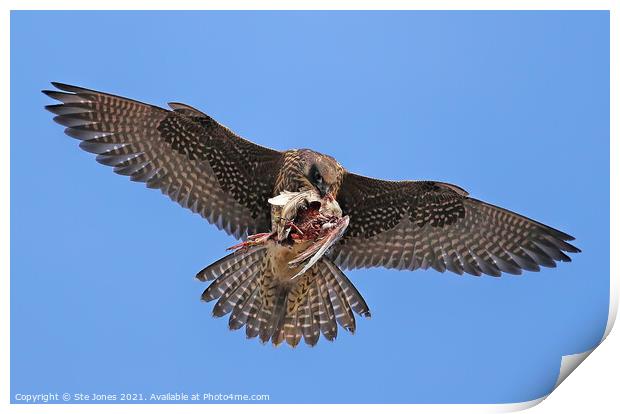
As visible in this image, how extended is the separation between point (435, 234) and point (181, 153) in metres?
1.38

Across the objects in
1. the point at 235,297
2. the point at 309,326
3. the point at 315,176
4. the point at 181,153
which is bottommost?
the point at 309,326

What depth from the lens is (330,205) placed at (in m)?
4.48

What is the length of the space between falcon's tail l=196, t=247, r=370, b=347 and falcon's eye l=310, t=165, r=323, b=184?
52cm

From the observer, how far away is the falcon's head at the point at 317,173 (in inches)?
181

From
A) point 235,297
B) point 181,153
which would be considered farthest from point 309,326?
point 181,153

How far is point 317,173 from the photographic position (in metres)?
4.60

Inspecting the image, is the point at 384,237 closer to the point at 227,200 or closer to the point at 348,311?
the point at 348,311

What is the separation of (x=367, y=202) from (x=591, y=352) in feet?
4.36

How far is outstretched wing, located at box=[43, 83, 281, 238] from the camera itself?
4730mm

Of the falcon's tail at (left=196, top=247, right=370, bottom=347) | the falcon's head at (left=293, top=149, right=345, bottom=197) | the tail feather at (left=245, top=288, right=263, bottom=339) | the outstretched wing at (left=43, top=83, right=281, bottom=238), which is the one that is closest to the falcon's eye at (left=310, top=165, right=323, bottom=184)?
the falcon's head at (left=293, top=149, right=345, bottom=197)

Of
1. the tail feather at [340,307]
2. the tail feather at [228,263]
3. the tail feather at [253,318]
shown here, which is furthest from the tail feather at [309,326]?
the tail feather at [228,263]

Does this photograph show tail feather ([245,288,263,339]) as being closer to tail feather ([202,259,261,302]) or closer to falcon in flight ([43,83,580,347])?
falcon in flight ([43,83,580,347])

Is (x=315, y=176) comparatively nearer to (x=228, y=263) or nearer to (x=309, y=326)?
(x=228, y=263)
